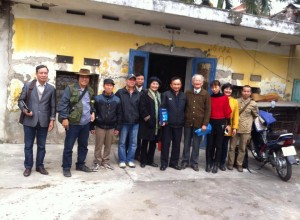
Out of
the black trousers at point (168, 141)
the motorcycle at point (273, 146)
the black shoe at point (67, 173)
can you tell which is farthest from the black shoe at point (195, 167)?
the black shoe at point (67, 173)

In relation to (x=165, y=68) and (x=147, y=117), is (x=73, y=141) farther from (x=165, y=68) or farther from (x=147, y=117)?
(x=165, y=68)

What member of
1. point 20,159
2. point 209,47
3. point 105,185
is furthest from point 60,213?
point 209,47

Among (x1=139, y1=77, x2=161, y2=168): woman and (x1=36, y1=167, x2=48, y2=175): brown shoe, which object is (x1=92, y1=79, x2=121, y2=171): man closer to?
(x1=139, y1=77, x2=161, y2=168): woman

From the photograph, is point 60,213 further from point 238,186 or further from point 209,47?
point 209,47

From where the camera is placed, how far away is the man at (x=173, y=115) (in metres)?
5.41

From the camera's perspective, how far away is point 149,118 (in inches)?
212

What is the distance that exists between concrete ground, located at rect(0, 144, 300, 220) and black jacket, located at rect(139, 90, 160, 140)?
0.61 m

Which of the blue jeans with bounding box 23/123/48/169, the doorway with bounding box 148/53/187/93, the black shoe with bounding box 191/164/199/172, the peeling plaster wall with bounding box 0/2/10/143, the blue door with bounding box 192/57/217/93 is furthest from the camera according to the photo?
the doorway with bounding box 148/53/187/93

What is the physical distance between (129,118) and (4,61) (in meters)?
2.85

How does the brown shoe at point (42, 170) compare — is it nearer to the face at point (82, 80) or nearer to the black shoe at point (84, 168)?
the black shoe at point (84, 168)

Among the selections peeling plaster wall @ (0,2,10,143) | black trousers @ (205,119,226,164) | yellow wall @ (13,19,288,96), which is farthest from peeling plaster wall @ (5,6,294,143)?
Answer: black trousers @ (205,119,226,164)

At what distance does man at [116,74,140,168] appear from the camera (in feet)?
17.3

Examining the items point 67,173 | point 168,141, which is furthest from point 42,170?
point 168,141

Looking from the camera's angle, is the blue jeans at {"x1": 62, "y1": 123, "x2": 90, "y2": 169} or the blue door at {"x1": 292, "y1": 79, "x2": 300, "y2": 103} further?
the blue door at {"x1": 292, "y1": 79, "x2": 300, "y2": 103}
